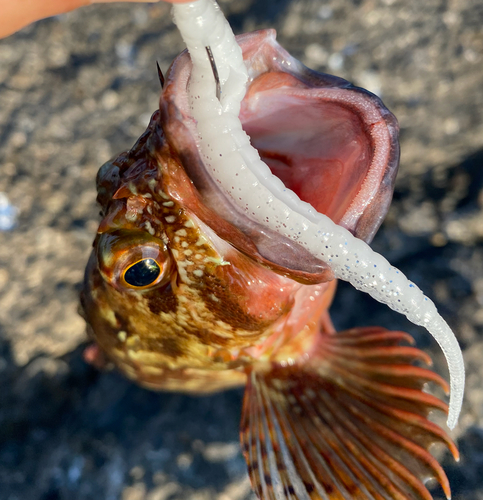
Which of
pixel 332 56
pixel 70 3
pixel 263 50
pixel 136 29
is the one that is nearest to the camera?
pixel 70 3

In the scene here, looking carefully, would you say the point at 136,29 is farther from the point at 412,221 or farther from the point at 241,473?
the point at 241,473

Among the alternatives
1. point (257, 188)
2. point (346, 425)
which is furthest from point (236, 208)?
point (346, 425)

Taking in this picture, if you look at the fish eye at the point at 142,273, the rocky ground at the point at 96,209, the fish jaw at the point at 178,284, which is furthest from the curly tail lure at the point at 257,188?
the rocky ground at the point at 96,209

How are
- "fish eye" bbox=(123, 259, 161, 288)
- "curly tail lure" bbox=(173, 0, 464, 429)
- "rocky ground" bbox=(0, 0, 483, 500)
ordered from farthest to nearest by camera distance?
"rocky ground" bbox=(0, 0, 483, 500) → "fish eye" bbox=(123, 259, 161, 288) → "curly tail lure" bbox=(173, 0, 464, 429)

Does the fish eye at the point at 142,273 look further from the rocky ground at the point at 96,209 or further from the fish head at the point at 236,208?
the rocky ground at the point at 96,209

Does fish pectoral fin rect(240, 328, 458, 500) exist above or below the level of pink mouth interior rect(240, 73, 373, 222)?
below

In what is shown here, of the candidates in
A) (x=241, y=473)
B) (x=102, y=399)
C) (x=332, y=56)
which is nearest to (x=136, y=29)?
(x=332, y=56)

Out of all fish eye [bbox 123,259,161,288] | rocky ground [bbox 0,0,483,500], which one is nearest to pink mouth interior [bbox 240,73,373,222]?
fish eye [bbox 123,259,161,288]

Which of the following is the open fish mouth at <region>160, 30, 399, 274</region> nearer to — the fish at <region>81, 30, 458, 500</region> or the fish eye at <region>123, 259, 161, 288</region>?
the fish at <region>81, 30, 458, 500</region>
